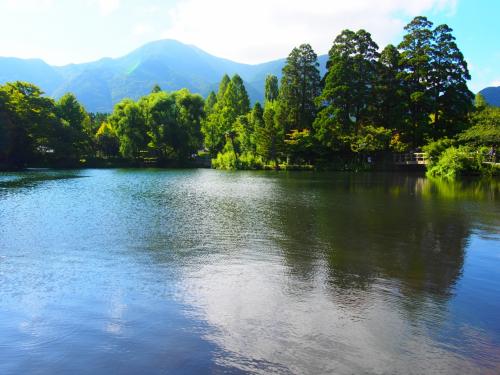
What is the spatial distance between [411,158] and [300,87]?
2092 centimetres

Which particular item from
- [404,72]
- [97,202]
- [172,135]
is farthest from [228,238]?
[172,135]

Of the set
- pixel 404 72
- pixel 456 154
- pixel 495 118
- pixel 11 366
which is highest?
pixel 404 72

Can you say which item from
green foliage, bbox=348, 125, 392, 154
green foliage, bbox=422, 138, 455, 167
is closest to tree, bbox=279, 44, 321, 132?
green foliage, bbox=348, 125, 392, 154

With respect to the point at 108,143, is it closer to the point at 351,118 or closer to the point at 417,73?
the point at 351,118

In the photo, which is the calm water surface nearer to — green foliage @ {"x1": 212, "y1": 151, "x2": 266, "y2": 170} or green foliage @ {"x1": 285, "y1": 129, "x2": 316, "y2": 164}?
green foliage @ {"x1": 285, "y1": 129, "x2": 316, "y2": 164}

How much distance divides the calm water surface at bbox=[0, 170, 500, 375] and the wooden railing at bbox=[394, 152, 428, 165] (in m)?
39.4

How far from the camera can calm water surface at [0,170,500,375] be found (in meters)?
6.71

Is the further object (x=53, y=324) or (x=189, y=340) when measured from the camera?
(x=53, y=324)

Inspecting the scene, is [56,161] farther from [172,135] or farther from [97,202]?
[97,202]

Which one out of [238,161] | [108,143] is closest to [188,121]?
[108,143]

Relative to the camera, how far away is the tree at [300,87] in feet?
214

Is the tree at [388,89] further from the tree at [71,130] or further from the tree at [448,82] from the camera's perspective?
the tree at [71,130]

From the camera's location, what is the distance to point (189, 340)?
727 cm

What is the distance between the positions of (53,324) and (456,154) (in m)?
50.5
